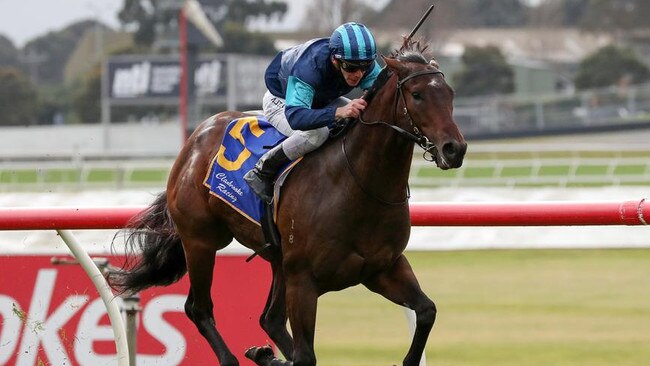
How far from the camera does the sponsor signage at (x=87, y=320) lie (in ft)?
18.0

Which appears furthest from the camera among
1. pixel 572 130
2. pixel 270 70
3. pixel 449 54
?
pixel 449 54

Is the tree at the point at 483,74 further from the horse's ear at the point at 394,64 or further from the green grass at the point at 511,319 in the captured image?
the horse's ear at the point at 394,64

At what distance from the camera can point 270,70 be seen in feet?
16.6

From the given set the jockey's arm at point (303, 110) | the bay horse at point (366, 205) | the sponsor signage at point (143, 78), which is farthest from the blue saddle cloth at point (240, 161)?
the sponsor signage at point (143, 78)

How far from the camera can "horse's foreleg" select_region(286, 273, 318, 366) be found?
454 centimetres

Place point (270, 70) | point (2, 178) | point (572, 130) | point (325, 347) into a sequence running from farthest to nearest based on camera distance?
point (572, 130), point (2, 178), point (325, 347), point (270, 70)

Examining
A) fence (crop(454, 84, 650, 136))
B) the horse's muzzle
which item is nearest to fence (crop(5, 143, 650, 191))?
fence (crop(454, 84, 650, 136))

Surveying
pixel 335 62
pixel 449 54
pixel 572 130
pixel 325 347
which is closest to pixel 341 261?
pixel 335 62

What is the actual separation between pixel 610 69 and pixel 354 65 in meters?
43.5

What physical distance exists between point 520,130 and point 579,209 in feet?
108

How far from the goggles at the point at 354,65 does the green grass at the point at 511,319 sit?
2.42 m

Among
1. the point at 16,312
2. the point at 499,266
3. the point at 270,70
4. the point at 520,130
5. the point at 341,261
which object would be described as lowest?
the point at 520,130

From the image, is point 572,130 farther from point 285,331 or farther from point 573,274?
Result: point 285,331

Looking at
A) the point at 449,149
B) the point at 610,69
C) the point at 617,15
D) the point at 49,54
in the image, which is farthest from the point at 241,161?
the point at 49,54
